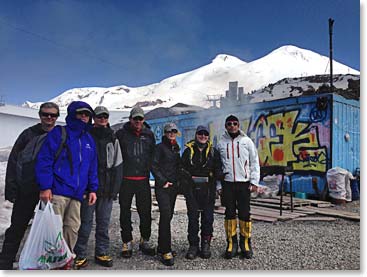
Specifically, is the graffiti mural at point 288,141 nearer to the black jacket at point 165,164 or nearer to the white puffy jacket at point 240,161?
the white puffy jacket at point 240,161

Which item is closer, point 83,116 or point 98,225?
point 83,116

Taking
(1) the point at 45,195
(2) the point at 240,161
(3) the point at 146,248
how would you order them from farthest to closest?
(3) the point at 146,248 < (2) the point at 240,161 < (1) the point at 45,195

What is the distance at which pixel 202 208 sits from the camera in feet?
9.98

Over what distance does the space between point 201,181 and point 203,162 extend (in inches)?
6.5

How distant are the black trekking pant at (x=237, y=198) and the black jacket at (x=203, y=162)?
0.15m

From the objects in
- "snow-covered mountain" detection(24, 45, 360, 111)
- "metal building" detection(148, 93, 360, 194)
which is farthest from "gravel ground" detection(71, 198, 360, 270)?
"metal building" detection(148, 93, 360, 194)

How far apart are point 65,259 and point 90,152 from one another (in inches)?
31.0

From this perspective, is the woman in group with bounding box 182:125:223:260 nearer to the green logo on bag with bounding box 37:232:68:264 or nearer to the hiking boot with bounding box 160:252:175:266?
the hiking boot with bounding box 160:252:175:266

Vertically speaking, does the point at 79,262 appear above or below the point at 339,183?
below

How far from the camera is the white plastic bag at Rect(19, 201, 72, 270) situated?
7.69ft

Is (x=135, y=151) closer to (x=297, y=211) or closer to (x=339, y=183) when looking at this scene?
(x=297, y=211)

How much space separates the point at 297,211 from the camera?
202 inches

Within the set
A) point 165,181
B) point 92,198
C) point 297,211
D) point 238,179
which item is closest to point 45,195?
point 92,198

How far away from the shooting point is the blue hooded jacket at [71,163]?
7.83ft
